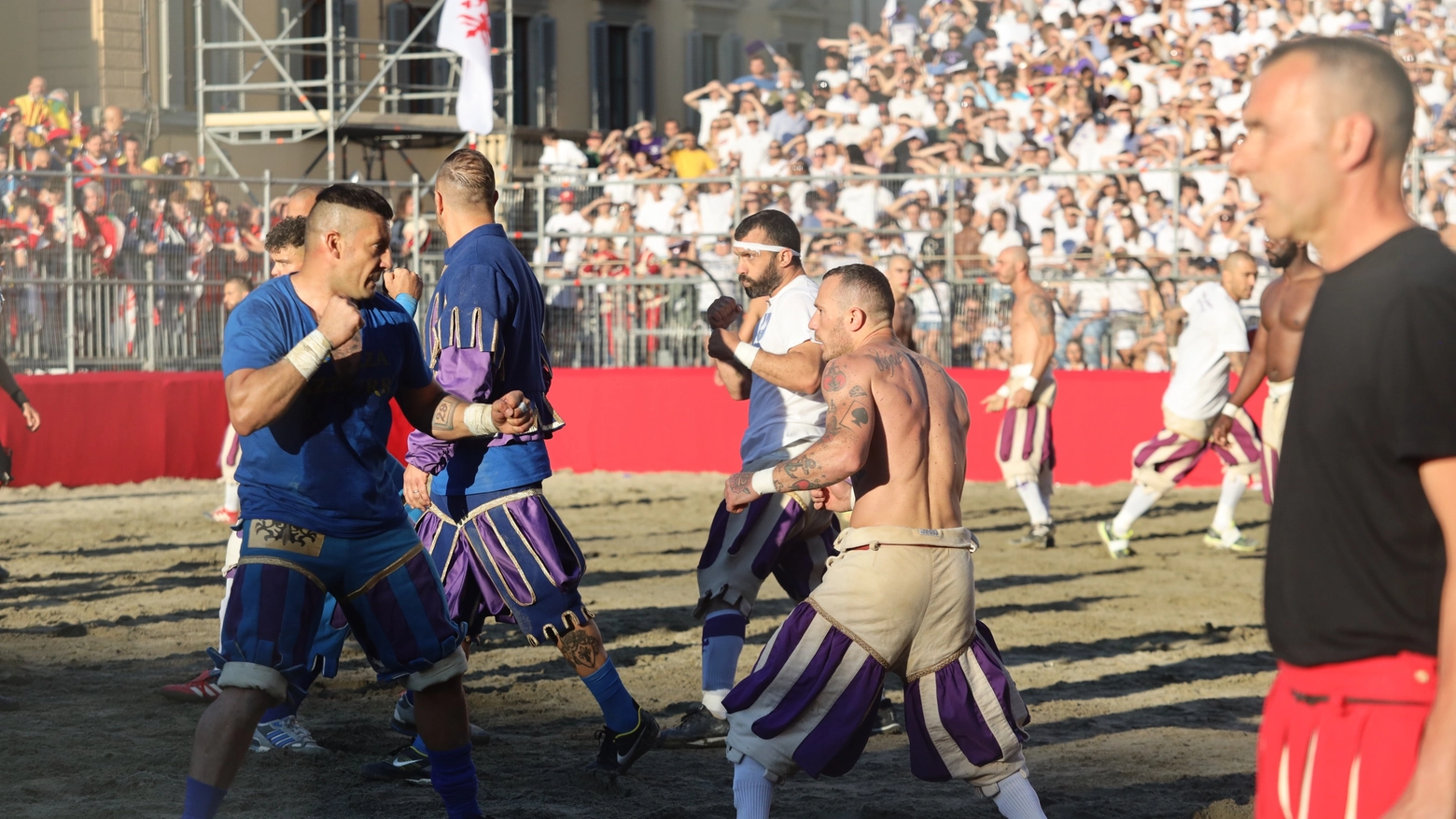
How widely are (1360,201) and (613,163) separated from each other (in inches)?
773

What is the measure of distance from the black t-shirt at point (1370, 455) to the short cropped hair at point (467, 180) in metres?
3.60

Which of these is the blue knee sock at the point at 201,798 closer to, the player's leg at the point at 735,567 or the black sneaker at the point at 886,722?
the player's leg at the point at 735,567

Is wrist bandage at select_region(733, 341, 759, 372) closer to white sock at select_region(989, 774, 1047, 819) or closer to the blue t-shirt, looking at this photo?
the blue t-shirt

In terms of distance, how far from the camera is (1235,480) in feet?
37.7

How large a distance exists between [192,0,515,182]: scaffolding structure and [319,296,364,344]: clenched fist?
1651 centimetres

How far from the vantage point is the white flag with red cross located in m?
18.0

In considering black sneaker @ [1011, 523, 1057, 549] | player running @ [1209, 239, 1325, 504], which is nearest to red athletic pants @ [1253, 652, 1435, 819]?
player running @ [1209, 239, 1325, 504]

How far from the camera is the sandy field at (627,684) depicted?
5.30 metres

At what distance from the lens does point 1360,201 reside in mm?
2303

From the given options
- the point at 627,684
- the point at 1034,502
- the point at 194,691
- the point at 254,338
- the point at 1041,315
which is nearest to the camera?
the point at 254,338

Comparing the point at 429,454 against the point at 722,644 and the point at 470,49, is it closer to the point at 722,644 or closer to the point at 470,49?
the point at 722,644

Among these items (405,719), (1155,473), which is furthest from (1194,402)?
(405,719)

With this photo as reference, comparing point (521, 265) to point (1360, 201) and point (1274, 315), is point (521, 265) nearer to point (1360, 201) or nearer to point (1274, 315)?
point (1360, 201)

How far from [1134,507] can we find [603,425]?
658 centimetres
